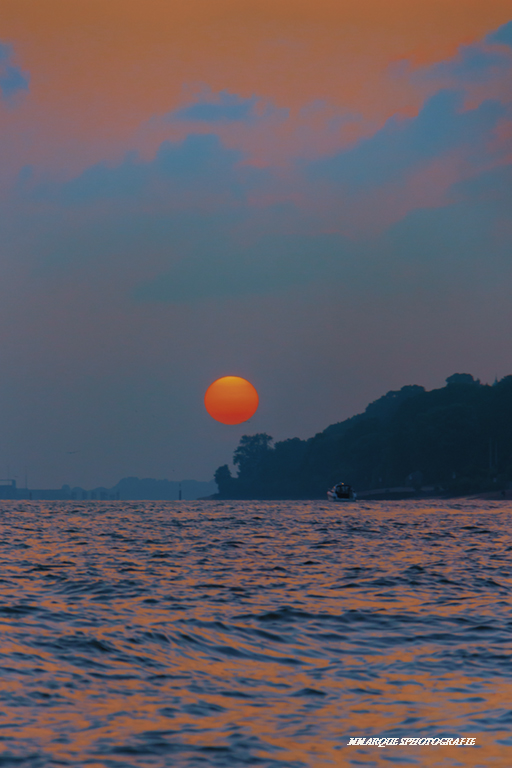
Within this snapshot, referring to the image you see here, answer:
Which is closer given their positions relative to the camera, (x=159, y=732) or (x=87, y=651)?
(x=159, y=732)

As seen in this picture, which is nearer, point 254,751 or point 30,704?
point 254,751

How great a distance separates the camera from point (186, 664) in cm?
1652

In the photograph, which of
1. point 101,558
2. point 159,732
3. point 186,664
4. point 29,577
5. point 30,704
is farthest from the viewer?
point 101,558

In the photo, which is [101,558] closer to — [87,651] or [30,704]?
[87,651]

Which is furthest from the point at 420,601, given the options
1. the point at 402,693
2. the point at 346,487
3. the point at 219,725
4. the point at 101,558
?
the point at 346,487

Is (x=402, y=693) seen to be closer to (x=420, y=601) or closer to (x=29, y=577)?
(x=420, y=601)

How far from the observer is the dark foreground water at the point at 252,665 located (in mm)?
11125

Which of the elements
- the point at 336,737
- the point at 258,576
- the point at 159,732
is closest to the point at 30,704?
the point at 159,732

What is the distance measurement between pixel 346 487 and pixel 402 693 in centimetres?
17545

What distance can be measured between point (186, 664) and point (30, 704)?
12.9 ft

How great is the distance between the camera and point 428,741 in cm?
1127

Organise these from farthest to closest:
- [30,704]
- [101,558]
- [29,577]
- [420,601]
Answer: [101,558]
[29,577]
[420,601]
[30,704]

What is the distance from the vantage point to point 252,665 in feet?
54.6

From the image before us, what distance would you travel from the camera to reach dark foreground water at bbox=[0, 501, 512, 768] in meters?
11.1
